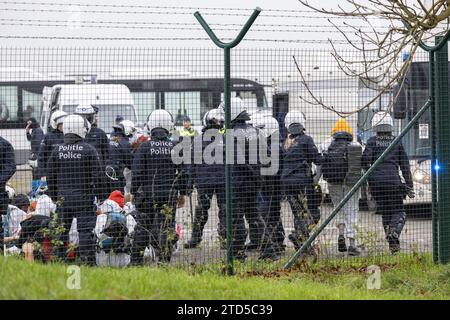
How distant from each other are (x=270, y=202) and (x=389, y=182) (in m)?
1.60

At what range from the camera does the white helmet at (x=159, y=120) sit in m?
10.5

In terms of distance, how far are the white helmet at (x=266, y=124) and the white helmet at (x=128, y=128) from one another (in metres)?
2.56

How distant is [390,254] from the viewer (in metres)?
9.88

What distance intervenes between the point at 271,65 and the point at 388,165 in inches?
93.9

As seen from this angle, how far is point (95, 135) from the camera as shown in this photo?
11.3m

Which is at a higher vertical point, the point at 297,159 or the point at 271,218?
the point at 297,159

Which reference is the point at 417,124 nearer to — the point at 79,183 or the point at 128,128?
the point at 79,183

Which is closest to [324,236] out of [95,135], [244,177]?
[244,177]

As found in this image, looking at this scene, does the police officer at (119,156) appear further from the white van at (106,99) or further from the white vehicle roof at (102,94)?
the white vehicle roof at (102,94)

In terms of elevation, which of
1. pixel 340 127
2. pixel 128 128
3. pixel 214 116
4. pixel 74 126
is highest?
pixel 128 128

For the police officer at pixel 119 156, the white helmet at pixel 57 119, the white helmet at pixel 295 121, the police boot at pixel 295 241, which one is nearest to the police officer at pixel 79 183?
the police officer at pixel 119 156

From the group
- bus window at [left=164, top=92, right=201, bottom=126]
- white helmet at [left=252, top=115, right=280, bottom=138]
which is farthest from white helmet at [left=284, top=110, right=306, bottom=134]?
bus window at [left=164, top=92, right=201, bottom=126]

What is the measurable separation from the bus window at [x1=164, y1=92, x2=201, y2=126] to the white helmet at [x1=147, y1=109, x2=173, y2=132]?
0.37m
